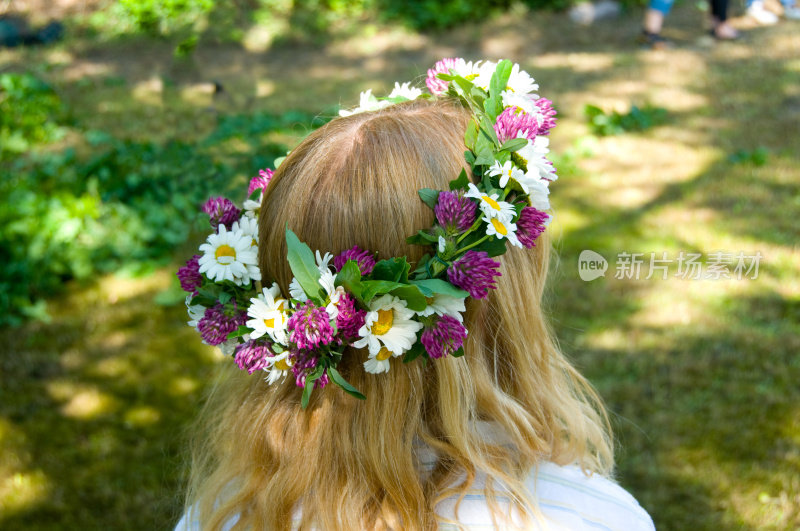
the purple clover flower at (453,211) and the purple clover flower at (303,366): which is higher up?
the purple clover flower at (453,211)

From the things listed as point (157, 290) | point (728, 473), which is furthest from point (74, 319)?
point (728, 473)

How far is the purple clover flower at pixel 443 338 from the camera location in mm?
1144

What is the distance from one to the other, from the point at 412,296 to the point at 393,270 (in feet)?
0.18

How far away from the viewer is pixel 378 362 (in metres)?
1.16

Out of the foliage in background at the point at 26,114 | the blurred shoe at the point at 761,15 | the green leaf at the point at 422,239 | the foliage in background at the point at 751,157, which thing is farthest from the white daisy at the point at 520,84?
the blurred shoe at the point at 761,15

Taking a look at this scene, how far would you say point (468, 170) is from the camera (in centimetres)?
123

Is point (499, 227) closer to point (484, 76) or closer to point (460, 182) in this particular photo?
point (460, 182)

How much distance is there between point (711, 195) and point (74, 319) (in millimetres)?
3608

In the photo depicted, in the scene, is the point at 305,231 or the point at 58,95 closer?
the point at 305,231

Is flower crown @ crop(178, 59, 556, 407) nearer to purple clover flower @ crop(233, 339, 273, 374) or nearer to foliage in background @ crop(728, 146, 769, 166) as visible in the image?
purple clover flower @ crop(233, 339, 273, 374)

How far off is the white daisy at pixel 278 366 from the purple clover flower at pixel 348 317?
0.12m

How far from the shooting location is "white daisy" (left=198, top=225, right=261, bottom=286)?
1272mm

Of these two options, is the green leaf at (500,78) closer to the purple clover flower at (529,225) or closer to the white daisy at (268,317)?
the purple clover flower at (529,225)

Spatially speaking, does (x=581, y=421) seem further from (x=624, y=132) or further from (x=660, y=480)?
(x=624, y=132)
